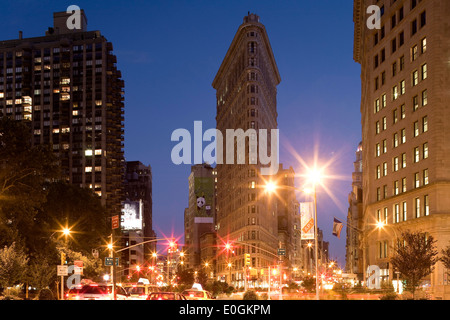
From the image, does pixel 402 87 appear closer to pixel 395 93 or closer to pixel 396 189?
pixel 395 93

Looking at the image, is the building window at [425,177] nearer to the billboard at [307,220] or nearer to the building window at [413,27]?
the building window at [413,27]

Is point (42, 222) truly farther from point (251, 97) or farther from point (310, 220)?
point (251, 97)

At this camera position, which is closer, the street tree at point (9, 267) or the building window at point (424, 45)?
the street tree at point (9, 267)

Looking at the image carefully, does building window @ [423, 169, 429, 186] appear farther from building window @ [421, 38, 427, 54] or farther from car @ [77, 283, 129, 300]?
car @ [77, 283, 129, 300]

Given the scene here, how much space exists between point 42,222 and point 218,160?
119m

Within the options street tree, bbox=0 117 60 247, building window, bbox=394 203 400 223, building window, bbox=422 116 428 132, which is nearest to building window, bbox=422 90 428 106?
building window, bbox=422 116 428 132

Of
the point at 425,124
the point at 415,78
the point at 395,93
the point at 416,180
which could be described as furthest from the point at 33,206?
the point at 395,93

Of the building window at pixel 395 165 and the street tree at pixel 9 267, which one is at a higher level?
the building window at pixel 395 165

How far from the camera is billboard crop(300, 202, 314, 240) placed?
34344 millimetres

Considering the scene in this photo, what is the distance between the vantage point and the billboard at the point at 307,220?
34.3m

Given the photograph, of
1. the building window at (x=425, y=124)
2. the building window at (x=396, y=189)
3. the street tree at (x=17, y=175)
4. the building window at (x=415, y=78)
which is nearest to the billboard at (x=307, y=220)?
the street tree at (x=17, y=175)

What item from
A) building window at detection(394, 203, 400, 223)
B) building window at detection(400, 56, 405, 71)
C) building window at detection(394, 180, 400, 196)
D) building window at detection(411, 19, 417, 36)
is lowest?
building window at detection(394, 203, 400, 223)
